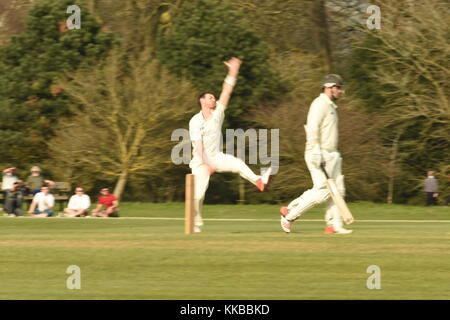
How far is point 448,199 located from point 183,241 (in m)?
21.4

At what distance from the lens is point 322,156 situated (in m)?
13.6

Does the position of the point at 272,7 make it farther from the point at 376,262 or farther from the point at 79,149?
the point at 376,262

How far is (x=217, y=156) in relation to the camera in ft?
47.1

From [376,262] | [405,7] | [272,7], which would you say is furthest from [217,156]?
[272,7]

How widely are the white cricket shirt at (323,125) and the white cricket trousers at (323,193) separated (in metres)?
0.13

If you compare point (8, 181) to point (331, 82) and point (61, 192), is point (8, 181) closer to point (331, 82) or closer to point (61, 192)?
point (61, 192)

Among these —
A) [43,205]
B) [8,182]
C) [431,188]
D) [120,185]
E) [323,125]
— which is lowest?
[323,125]

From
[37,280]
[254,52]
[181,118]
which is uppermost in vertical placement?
[254,52]

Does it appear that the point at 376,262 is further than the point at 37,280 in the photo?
Yes

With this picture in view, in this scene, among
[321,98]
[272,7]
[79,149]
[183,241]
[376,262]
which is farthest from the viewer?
[272,7]

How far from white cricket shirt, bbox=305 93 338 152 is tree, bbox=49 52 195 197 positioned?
62.5ft

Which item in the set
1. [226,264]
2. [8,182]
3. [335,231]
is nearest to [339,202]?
[335,231]

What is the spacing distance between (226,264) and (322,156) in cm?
345

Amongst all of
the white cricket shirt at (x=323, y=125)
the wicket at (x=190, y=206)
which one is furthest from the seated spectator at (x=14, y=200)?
the white cricket shirt at (x=323, y=125)
